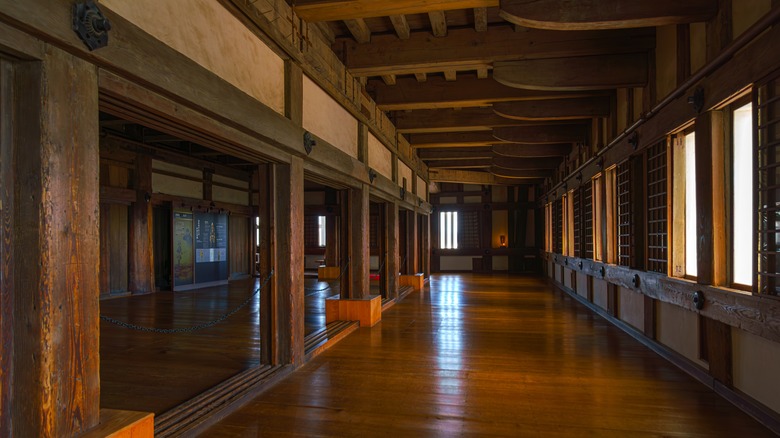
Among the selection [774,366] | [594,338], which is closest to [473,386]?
[774,366]

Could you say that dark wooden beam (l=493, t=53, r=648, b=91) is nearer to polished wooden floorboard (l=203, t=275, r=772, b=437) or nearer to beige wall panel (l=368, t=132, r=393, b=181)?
beige wall panel (l=368, t=132, r=393, b=181)

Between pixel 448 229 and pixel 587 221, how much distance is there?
29.1ft

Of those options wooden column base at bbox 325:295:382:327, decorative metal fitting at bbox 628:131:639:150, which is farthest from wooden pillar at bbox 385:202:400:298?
decorative metal fitting at bbox 628:131:639:150

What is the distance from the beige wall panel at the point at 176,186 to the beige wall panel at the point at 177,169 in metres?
0.15

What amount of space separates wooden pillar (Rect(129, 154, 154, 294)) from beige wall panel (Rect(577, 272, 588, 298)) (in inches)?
352

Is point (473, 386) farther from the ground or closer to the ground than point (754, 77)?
closer to the ground

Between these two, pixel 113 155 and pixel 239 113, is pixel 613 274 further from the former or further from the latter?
pixel 113 155

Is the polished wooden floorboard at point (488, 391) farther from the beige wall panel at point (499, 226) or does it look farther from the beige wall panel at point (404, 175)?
the beige wall panel at point (499, 226)

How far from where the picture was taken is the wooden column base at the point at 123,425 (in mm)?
2045

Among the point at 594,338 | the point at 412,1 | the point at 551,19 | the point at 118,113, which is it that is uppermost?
the point at 412,1

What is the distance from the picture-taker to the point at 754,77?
2.97 m

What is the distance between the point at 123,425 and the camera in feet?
6.99

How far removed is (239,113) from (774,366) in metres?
3.88

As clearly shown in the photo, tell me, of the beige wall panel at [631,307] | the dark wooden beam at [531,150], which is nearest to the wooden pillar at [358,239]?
the beige wall panel at [631,307]
